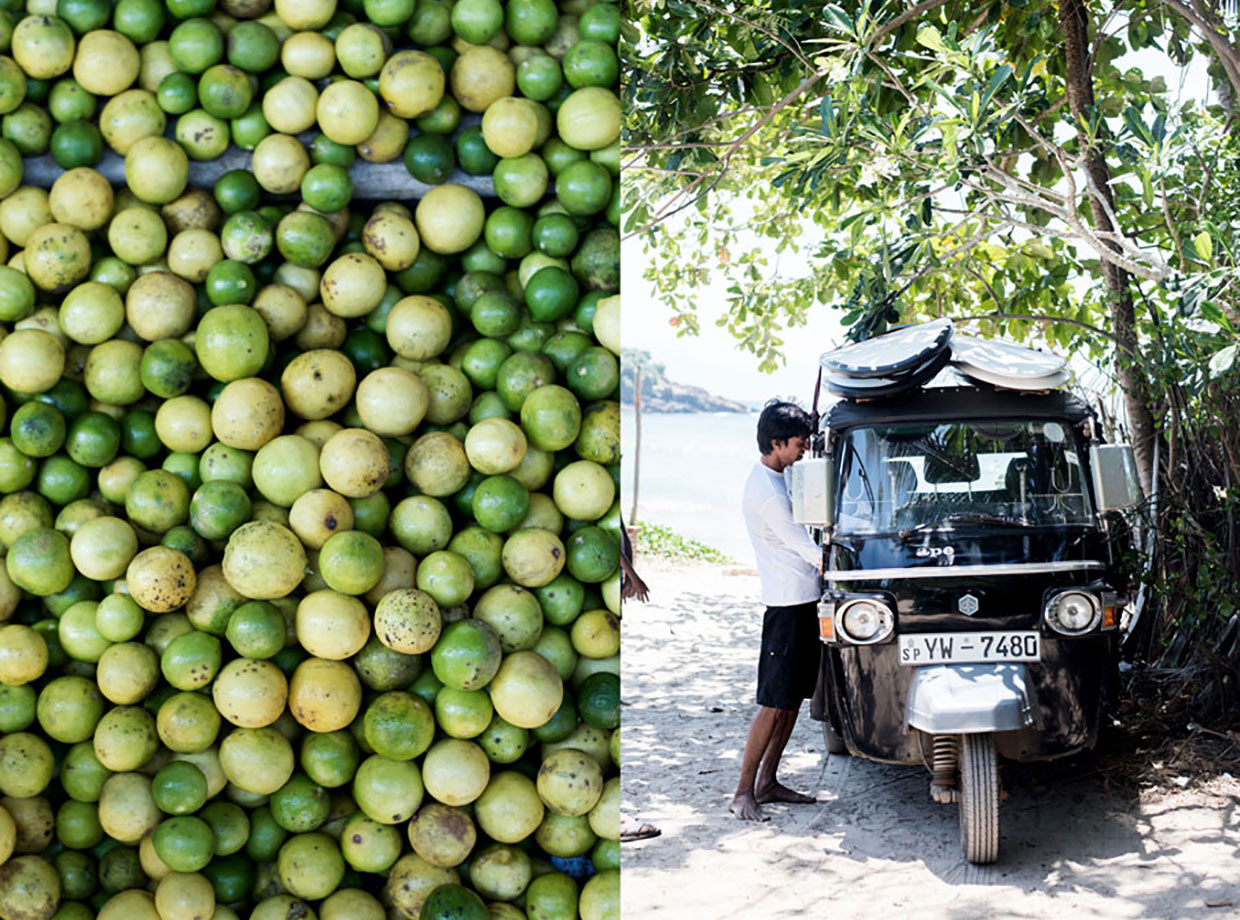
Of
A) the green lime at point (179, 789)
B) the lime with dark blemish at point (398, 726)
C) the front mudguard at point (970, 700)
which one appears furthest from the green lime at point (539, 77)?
the front mudguard at point (970, 700)

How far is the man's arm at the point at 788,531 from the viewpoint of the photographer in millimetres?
2590

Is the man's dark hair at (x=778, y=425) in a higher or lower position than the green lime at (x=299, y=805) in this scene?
higher

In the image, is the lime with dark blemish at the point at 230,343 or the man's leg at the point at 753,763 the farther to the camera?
the man's leg at the point at 753,763

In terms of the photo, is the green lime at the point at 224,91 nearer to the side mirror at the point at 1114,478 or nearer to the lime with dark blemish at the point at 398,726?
the lime with dark blemish at the point at 398,726

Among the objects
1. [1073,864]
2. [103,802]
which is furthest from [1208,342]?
[103,802]

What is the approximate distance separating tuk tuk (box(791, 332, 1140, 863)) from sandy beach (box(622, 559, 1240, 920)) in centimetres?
18

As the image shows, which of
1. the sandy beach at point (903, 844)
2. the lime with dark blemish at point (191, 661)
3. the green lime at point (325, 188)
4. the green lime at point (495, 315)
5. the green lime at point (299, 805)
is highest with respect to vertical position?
the green lime at point (325, 188)

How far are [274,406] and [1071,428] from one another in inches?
89.0

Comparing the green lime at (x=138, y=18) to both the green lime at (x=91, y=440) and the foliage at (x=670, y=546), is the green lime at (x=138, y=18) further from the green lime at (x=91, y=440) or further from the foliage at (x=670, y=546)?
the foliage at (x=670, y=546)

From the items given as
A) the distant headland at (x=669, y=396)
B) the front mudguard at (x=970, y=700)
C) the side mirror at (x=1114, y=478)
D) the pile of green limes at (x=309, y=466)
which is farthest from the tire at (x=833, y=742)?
the distant headland at (x=669, y=396)

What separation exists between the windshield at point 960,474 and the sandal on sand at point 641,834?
96 centimetres

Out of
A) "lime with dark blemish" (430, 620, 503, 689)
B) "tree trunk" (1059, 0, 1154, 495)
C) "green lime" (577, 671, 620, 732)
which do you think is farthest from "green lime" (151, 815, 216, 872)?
"tree trunk" (1059, 0, 1154, 495)

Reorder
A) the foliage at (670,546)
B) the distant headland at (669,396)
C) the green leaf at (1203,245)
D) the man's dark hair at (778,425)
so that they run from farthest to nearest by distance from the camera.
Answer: the distant headland at (669,396), the foliage at (670,546), the man's dark hair at (778,425), the green leaf at (1203,245)

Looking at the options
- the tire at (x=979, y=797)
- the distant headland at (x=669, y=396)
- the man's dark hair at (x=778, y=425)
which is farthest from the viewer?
the distant headland at (x=669, y=396)
